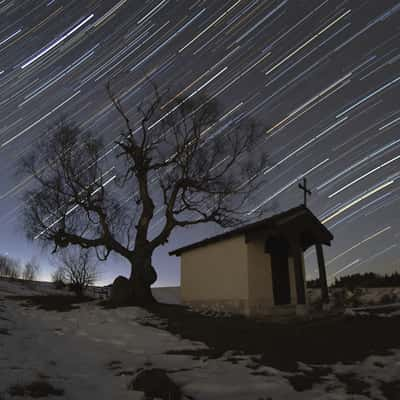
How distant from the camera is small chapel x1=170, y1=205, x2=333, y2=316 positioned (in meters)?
13.2

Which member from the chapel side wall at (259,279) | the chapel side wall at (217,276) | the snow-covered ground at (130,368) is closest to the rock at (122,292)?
the chapel side wall at (217,276)

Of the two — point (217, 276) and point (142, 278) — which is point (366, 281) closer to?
point (217, 276)

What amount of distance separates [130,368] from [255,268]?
9012mm

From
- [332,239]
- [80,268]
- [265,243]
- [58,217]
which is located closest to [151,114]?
[58,217]

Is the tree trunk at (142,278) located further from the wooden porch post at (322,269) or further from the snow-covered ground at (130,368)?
the wooden porch post at (322,269)

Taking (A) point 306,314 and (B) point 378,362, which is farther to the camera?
(A) point 306,314

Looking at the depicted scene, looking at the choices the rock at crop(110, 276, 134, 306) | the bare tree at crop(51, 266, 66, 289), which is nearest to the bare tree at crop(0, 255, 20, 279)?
the bare tree at crop(51, 266, 66, 289)

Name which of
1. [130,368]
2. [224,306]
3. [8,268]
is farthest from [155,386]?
[8,268]

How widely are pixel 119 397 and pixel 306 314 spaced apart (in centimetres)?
1041

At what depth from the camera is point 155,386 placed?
397 centimetres

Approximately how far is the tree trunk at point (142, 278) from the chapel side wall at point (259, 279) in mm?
4815

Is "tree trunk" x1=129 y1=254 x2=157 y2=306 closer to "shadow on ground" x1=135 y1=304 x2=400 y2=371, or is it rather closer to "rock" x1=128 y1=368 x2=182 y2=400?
"shadow on ground" x1=135 y1=304 x2=400 y2=371

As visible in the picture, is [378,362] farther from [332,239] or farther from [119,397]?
[332,239]

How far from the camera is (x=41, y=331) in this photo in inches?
325
